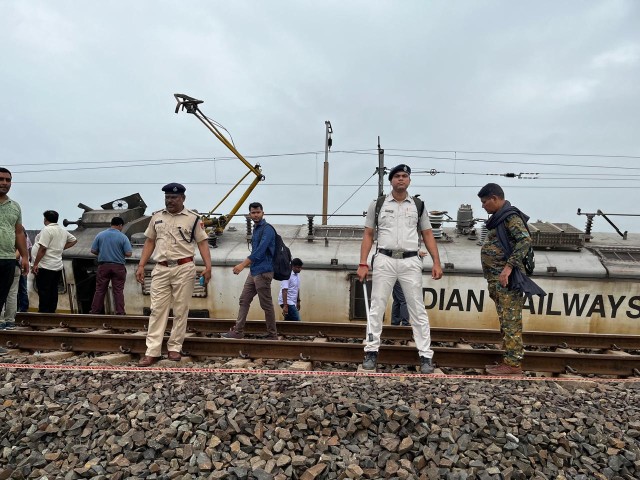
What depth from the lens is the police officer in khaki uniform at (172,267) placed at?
17.7 ft

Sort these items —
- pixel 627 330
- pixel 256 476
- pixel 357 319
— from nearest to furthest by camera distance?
pixel 256 476, pixel 627 330, pixel 357 319

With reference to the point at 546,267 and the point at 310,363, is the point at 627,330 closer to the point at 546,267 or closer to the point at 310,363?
the point at 546,267

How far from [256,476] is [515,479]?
1771 millimetres

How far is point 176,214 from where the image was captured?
5.50 metres

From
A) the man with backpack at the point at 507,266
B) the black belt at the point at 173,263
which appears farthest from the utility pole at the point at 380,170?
the black belt at the point at 173,263

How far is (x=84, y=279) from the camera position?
1048 centimetres

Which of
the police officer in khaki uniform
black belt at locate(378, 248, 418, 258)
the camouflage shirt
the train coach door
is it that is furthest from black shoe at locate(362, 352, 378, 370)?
the train coach door

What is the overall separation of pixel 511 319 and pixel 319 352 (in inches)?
94.4

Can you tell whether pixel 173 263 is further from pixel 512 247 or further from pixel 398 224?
pixel 512 247

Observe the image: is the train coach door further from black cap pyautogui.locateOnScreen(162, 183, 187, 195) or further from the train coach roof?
black cap pyautogui.locateOnScreen(162, 183, 187, 195)

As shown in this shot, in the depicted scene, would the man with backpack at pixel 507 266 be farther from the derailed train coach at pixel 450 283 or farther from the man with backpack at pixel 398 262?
the derailed train coach at pixel 450 283

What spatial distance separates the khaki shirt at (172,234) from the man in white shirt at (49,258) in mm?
3781

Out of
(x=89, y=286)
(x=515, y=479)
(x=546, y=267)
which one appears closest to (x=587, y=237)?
(x=546, y=267)

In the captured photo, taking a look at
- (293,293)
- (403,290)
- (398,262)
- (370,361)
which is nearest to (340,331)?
(293,293)
